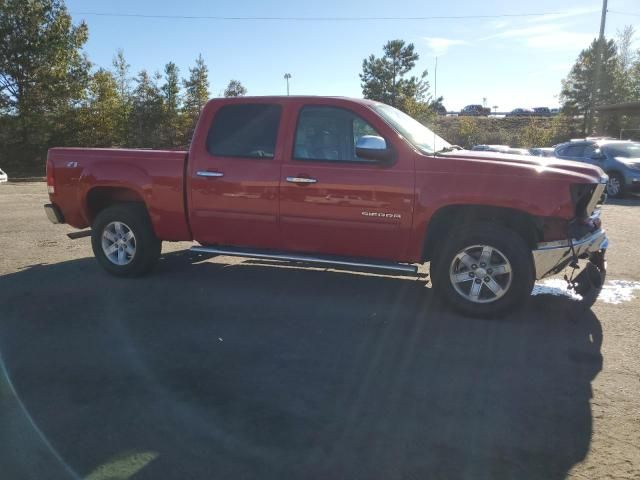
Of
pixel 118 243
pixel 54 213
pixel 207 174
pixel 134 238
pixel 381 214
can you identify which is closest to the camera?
pixel 381 214

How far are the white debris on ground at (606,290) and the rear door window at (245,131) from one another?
3.25 meters

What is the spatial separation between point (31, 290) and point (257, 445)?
416cm

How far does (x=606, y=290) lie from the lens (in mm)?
6109

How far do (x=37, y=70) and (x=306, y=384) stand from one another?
31.5 meters

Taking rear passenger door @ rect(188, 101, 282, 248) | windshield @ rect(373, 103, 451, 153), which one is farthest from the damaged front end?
rear passenger door @ rect(188, 101, 282, 248)

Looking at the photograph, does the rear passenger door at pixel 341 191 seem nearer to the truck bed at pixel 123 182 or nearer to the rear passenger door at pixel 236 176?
the rear passenger door at pixel 236 176

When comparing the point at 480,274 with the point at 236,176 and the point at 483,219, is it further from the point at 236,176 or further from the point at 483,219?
the point at 236,176

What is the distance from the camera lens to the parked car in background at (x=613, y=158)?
619 inches

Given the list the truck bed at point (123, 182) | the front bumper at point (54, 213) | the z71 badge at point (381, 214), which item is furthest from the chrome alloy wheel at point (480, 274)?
the front bumper at point (54, 213)

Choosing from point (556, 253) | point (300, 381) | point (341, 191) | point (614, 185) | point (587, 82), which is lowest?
point (614, 185)

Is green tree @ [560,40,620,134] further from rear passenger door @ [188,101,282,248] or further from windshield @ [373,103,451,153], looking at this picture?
rear passenger door @ [188,101,282,248]

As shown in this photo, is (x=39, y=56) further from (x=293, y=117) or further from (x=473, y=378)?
(x=473, y=378)

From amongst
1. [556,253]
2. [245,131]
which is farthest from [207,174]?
[556,253]

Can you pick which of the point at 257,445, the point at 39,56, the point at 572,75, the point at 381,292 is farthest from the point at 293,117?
the point at 572,75
